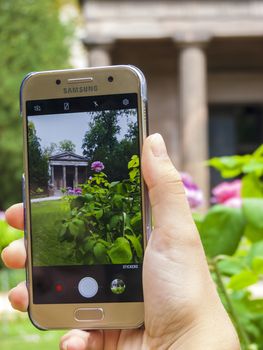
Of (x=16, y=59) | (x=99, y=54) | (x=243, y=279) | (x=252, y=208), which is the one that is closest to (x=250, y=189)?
(x=252, y=208)

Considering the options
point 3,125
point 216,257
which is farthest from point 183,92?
point 216,257

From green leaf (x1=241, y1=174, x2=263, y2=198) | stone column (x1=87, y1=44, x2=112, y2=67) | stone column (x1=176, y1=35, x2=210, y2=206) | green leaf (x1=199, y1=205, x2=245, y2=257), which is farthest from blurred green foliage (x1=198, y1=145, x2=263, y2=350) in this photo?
stone column (x1=87, y1=44, x2=112, y2=67)

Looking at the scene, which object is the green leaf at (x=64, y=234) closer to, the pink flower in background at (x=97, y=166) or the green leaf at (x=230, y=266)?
the pink flower in background at (x=97, y=166)

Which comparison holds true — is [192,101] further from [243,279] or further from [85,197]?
[85,197]

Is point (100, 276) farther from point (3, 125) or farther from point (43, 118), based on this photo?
point (3, 125)

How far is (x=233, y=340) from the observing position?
142 cm

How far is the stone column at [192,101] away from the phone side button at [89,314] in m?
12.0

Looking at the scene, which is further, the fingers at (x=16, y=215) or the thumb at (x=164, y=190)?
the fingers at (x=16, y=215)

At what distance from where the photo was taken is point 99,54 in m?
13.8

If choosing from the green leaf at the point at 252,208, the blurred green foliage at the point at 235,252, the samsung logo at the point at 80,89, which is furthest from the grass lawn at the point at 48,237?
the green leaf at the point at 252,208

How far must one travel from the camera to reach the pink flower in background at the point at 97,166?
1.62 meters

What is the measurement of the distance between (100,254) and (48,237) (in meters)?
0.11

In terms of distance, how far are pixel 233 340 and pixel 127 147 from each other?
0.40 meters

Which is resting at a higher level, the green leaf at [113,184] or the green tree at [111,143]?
the green tree at [111,143]
